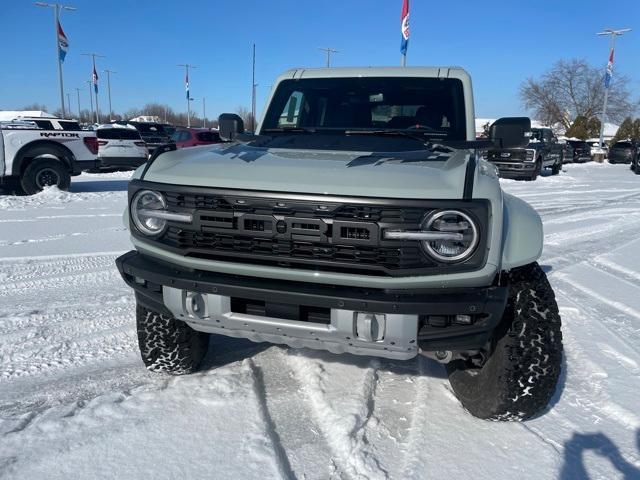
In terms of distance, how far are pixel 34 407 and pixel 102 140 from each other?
1466 centimetres

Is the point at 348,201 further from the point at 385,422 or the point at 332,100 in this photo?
the point at 332,100

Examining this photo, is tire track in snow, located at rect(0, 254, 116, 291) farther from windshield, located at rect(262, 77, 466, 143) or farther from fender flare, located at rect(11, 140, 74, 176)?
fender flare, located at rect(11, 140, 74, 176)

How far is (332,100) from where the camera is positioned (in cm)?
402

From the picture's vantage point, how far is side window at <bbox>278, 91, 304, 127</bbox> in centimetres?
399

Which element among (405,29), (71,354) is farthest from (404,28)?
(71,354)

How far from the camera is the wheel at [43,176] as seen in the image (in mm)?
10594

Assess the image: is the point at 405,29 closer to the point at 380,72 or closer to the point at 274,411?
the point at 380,72

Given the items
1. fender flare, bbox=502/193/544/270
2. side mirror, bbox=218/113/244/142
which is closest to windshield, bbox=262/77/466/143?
side mirror, bbox=218/113/244/142

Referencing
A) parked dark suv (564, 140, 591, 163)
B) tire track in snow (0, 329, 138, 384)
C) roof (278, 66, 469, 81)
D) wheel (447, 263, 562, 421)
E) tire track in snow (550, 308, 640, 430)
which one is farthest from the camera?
parked dark suv (564, 140, 591, 163)

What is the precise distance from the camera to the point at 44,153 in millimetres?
10781

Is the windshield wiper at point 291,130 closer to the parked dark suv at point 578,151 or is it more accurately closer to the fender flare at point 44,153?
the fender flare at point 44,153

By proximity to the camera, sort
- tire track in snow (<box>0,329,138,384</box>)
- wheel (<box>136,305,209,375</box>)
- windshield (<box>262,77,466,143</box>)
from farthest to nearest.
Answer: windshield (<box>262,77,466,143</box>), tire track in snow (<box>0,329,138,384</box>), wheel (<box>136,305,209,375</box>)

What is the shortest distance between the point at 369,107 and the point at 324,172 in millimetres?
1628

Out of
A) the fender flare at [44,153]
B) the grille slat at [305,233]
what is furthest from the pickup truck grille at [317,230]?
the fender flare at [44,153]
